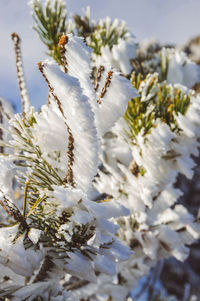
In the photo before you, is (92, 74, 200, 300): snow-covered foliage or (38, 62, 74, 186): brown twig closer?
(38, 62, 74, 186): brown twig

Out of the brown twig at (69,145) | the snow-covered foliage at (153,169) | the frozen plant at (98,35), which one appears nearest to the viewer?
the brown twig at (69,145)

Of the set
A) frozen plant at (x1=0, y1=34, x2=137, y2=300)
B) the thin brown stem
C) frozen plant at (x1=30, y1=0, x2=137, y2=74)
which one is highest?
frozen plant at (x1=30, y1=0, x2=137, y2=74)

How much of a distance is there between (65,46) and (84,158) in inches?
9.1

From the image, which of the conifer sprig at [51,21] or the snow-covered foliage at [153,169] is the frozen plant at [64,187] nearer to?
the snow-covered foliage at [153,169]

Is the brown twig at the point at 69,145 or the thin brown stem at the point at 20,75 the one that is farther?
the thin brown stem at the point at 20,75

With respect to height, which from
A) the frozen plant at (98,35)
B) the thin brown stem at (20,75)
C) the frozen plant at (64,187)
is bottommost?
the frozen plant at (64,187)

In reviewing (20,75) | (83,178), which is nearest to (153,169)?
(83,178)

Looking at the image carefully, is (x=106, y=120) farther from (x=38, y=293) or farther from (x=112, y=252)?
(x=38, y=293)

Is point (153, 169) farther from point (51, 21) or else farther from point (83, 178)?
point (51, 21)

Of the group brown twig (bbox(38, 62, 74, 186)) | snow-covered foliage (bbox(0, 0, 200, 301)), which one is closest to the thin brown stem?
snow-covered foliage (bbox(0, 0, 200, 301))

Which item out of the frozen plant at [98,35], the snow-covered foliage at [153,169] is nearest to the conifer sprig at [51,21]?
the frozen plant at [98,35]

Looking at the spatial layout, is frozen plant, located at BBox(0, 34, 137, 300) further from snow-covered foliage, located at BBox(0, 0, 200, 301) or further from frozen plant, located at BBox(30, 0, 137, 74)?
frozen plant, located at BBox(30, 0, 137, 74)

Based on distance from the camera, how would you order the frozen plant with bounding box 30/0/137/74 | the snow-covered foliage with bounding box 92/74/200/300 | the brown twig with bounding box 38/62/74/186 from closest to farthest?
the brown twig with bounding box 38/62/74/186 → the snow-covered foliage with bounding box 92/74/200/300 → the frozen plant with bounding box 30/0/137/74

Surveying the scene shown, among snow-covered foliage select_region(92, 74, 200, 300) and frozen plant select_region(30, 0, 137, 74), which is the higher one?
frozen plant select_region(30, 0, 137, 74)
